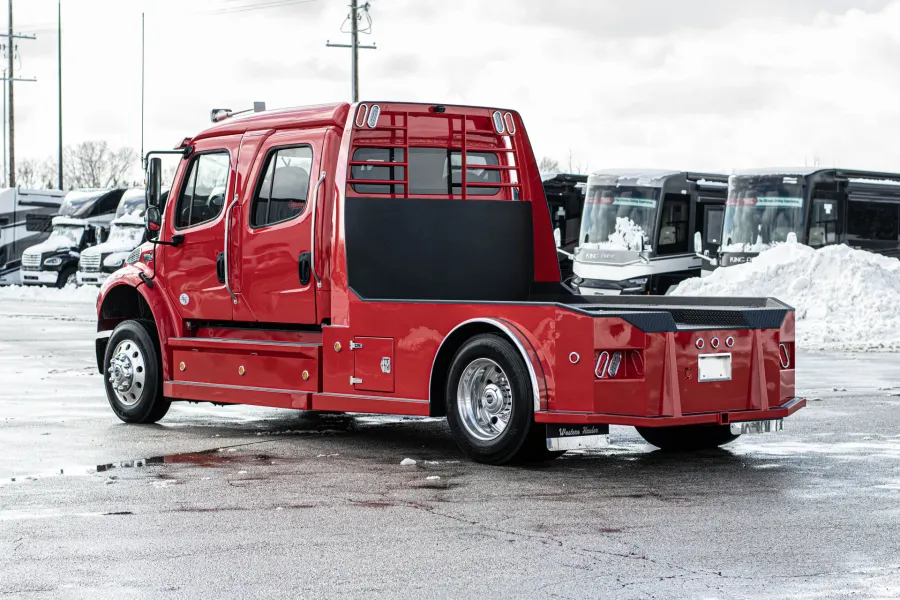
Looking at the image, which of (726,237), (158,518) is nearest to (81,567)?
(158,518)

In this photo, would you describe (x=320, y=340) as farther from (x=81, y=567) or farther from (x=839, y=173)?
(x=839, y=173)

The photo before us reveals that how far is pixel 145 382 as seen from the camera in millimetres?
12492

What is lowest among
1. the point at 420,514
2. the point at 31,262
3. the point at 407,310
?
the point at 420,514

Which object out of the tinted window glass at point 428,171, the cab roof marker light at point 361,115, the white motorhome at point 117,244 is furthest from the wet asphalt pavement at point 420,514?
the white motorhome at point 117,244

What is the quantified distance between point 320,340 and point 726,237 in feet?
79.5

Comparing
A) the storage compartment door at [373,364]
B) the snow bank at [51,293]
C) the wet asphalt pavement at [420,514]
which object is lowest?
the snow bank at [51,293]

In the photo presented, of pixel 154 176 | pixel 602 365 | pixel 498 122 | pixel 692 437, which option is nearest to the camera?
pixel 602 365

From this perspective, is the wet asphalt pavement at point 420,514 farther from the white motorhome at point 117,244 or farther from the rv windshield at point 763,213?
the white motorhome at point 117,244

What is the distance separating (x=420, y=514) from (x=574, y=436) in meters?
1.82

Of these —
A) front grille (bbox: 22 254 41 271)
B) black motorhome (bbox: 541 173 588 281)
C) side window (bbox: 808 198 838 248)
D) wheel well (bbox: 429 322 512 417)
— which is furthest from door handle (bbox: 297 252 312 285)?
front grille (bbox: 22 254 41 271)

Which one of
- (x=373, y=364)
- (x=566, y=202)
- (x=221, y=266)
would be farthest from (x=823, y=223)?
(x=373, y=364)

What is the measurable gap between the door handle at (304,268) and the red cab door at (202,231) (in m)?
1.00

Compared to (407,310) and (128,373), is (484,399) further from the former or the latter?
(128,373)

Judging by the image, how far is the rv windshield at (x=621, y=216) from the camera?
3525 centimetres
